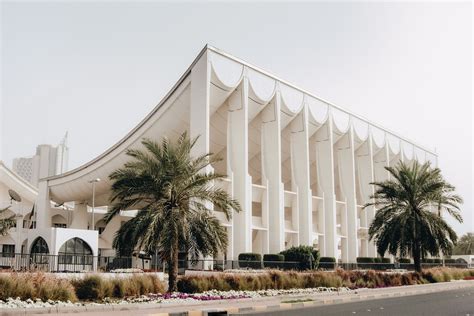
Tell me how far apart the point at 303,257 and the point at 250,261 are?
4.61 m

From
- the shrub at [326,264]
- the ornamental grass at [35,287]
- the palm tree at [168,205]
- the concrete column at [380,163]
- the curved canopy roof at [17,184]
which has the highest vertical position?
the concrete column at [380,163]

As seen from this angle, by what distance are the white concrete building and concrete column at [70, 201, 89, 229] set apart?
114mm

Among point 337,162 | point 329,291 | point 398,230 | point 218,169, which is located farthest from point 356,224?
point 329,291

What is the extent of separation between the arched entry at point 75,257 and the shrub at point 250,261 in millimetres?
9628

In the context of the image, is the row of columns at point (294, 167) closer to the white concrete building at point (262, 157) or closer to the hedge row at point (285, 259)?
the white concrete building at point (262, 157)

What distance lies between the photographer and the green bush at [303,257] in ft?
116

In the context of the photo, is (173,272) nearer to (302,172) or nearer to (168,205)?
(168,205)

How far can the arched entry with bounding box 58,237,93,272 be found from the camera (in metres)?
29.4

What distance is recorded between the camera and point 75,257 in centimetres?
3025

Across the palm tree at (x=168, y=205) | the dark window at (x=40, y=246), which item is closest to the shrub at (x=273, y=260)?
the palm tree at (x=168, y=205)

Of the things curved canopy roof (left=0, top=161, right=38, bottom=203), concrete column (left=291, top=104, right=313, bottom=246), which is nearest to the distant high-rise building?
curved canopy roof (left=0, top=161, right=38, bottom=203)

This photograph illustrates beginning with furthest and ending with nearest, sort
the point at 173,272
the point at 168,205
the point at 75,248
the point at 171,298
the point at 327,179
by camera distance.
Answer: the point at 327,179
the point at 75,248
the point at 168,205
the point at 173,272
the point at 171,298

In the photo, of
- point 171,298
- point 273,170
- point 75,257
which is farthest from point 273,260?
point 171,298

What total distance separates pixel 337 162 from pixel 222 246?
37396mm
